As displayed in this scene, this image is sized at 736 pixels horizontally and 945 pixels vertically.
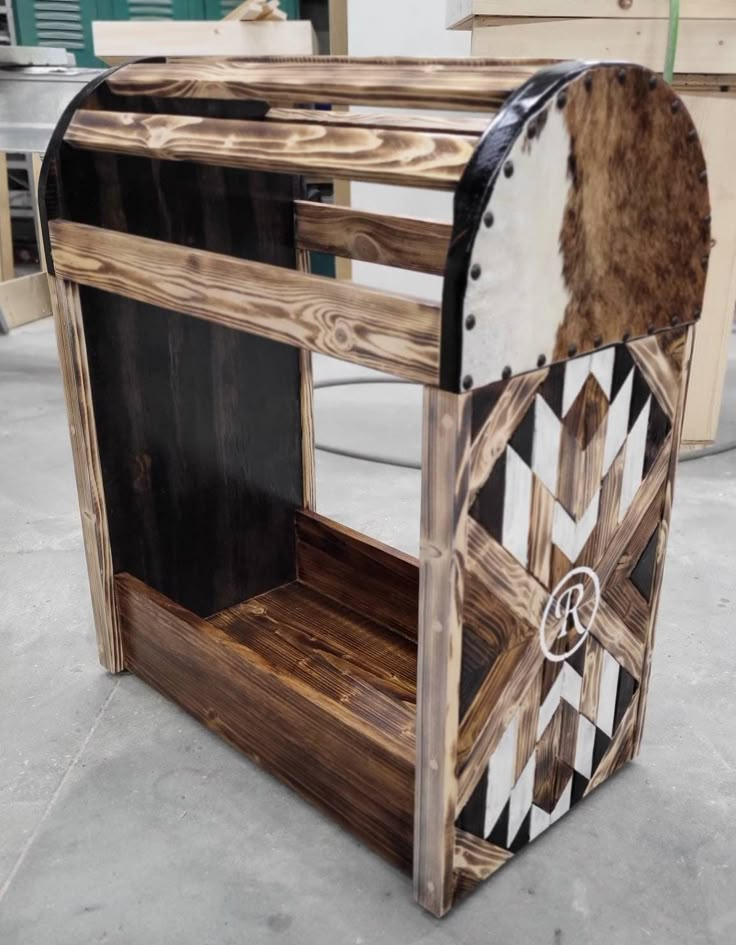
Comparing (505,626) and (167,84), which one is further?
(167,84)

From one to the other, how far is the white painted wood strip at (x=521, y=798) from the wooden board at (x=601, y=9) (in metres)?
1.62

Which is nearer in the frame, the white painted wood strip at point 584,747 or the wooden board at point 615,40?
the white painted wood strip at point 584,747

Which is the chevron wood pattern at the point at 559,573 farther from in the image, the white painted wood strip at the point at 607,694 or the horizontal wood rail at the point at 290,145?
the horizontal wood rail at the point at 290,145

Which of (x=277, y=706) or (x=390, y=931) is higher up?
(x=277, y=706)

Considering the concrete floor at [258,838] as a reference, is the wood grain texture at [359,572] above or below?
above

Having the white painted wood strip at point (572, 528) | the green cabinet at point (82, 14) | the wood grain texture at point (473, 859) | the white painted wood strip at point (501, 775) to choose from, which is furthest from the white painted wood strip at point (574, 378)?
the green cabinet at point (82, 14)

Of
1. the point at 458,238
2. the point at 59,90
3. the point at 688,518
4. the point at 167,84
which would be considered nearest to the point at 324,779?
the point at 458,238

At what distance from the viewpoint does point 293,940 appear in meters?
0.96

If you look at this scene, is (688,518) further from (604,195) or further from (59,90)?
(59,90)

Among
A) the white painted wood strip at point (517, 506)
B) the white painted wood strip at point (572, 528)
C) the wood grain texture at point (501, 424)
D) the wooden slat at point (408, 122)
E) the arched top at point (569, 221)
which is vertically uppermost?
the wooden slat at point (408, 122)

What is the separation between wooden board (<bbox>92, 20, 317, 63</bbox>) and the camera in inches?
100

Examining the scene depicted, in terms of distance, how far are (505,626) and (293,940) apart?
1.31ft

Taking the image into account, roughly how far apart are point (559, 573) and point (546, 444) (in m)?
0.16

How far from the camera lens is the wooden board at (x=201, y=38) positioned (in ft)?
8.36
